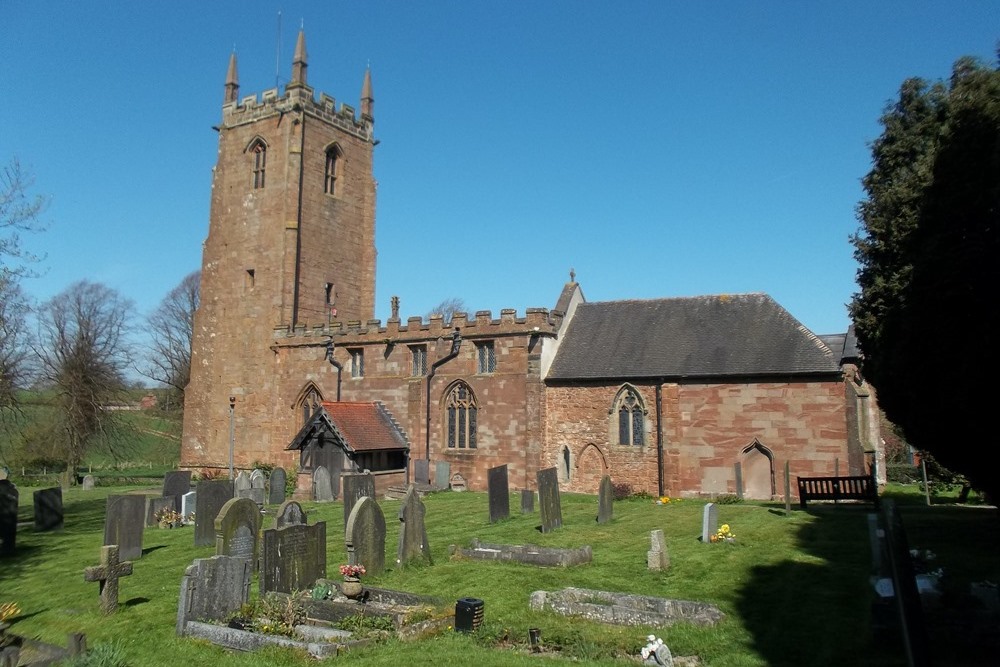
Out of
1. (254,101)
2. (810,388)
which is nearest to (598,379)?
(810,388)

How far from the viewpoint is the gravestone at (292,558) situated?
1124cm

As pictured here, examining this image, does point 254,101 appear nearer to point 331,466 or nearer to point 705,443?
point 331,466

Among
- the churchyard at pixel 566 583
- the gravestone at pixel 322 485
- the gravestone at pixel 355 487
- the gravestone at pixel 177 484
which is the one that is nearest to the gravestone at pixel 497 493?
the churchyard at pixel 566 583

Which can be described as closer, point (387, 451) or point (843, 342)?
point (843, 342)

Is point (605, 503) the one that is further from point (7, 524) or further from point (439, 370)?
point (7, 524)

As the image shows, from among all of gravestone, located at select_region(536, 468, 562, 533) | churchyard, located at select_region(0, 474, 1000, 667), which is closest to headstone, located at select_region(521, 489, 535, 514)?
churchyard, located at select_region(0, 474, 1000, 667)

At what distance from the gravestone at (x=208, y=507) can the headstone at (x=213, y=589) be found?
655 cm

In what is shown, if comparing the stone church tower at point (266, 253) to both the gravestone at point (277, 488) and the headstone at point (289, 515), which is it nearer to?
the gravestone at point (277, 488)

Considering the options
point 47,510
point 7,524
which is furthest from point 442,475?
point 7,524

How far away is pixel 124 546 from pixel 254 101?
25682mm

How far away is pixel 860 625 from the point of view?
918 centimetres

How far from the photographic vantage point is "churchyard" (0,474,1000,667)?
870 centimetres

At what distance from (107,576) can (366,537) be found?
13.3 ft

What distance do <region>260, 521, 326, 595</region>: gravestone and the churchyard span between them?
4 cm
